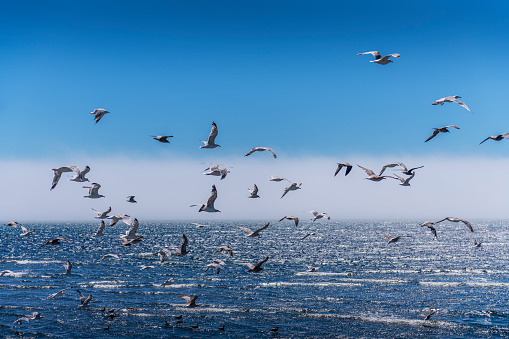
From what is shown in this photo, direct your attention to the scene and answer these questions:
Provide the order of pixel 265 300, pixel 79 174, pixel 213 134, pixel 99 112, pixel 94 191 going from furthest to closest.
A: pixel 265 300
pixel 94 191
pixel 213 134
pixel 79 174
pixel 99 112

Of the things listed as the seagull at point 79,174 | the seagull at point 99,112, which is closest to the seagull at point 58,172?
the seagull at point 79,174

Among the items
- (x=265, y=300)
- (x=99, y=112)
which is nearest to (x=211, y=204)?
(x=99, y=112)

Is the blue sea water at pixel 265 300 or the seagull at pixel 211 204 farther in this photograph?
the blue sea water at pixel 265 300

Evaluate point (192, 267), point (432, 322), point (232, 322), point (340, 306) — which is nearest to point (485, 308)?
point (432, 322)

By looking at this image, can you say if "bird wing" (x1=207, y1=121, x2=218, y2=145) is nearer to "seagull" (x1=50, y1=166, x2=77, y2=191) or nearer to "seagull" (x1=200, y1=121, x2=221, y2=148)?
"seagull" (x1=200, y1=121, x2=221, y2=148)

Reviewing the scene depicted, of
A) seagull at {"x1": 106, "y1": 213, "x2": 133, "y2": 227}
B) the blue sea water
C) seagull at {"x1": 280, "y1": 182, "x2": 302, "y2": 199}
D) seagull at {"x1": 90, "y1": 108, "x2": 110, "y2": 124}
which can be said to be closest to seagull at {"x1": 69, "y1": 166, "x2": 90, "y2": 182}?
seagull at {"x1": 90, "y1": 108, "x2": 110, "y2": 124}

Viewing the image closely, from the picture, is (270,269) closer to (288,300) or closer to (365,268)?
(365,268)

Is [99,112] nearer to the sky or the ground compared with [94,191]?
nearer to the sky

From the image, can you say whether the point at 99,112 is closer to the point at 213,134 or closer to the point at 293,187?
the point at 213,134

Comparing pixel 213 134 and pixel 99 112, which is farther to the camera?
pixel 213 134

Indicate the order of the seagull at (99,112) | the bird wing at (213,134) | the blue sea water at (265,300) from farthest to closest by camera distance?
the blue sea water at (265,300)
the bird wing at (213,134)
the seagull at (99,112)

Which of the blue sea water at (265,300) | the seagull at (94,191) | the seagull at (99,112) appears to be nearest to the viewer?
the seagull at (99,112)

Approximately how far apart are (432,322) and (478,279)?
29.9 meters

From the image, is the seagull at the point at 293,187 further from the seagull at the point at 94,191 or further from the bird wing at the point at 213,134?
the seagull at the point at 94,191
